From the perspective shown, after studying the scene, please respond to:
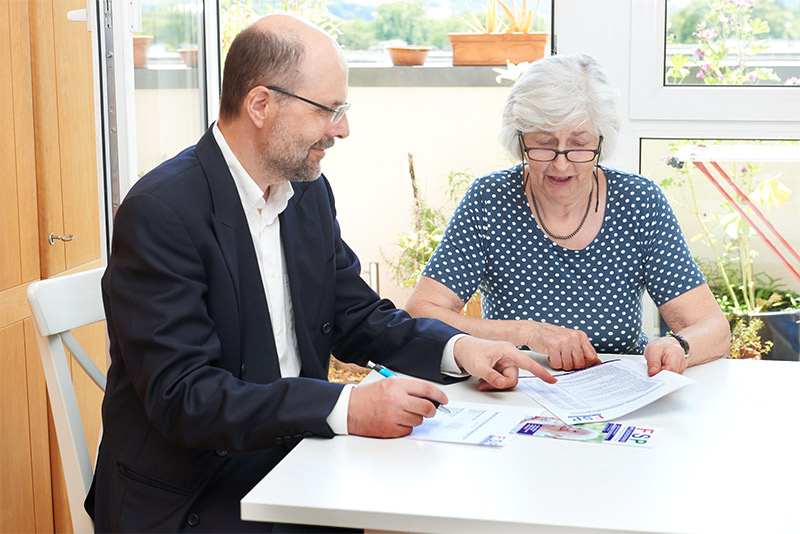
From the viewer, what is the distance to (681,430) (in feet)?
4.48

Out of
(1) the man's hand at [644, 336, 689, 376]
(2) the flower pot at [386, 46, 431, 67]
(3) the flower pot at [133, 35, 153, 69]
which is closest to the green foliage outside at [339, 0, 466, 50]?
(2) the flower pot at [386, 46, 431, 67]

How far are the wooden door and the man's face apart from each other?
1.03 metres

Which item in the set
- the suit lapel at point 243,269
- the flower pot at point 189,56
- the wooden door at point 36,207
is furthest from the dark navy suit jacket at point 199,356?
the flower pot at point 189,56

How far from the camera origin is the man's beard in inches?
61.5

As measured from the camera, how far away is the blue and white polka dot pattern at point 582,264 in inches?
79.9

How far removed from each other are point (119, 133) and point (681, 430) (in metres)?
1.62

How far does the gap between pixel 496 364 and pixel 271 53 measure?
675mm

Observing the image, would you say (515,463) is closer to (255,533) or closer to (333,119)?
(255,533)

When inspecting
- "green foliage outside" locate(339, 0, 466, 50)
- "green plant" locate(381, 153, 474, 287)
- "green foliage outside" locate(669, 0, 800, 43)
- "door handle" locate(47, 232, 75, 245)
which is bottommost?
"green plant" locate(381, 153, 474, 287)

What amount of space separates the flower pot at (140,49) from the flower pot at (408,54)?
1.64 meters

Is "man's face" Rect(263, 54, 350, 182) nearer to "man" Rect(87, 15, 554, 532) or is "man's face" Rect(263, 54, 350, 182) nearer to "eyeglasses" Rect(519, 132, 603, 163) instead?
"man" Rect(87, 15, 554, 532)

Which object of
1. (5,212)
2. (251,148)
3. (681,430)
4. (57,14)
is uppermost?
(57,14)

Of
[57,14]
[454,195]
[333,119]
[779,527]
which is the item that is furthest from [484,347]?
[454,195]

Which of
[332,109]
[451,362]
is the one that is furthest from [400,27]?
[451,362]
